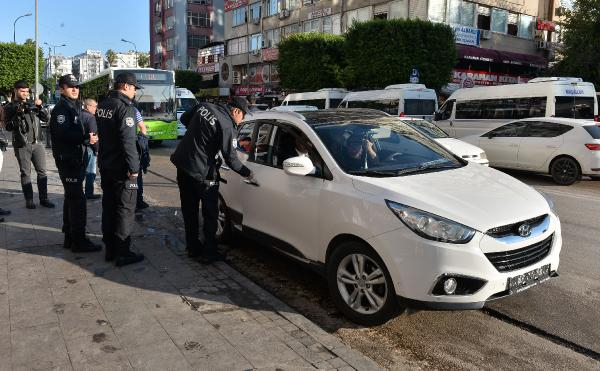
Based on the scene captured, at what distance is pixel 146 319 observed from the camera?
384 centimetres

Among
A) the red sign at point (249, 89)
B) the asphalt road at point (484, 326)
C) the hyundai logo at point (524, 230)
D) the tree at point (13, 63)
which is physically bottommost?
the asphalt road at point (484, 326)

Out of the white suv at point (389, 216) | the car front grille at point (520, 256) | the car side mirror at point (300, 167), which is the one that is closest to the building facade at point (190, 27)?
the white suv at point (389, 216)

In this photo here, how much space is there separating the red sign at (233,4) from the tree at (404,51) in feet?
85.1

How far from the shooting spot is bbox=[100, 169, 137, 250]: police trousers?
5039mm

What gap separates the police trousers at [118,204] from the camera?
198 inches

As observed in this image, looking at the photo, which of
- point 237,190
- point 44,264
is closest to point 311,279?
point 237,190

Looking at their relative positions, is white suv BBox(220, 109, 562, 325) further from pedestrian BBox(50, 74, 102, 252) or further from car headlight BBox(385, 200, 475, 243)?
pedestrian BBox(50, 74, 102, 252)

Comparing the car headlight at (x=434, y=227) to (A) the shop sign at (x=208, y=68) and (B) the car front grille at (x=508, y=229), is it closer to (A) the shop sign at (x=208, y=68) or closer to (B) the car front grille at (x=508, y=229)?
(B) the car front grille at (x=508, y=229)

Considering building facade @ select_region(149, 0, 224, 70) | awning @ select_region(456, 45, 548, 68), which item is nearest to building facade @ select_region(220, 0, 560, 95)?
awning @ select_region(456, 45, 548, 68)

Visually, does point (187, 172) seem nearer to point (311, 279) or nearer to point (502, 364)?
point (311, 279)

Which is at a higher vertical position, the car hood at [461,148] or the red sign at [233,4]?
the red sign at [233,4]

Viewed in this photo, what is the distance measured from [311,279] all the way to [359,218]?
1556mm

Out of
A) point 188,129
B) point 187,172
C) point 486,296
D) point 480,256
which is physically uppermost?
point 188,129

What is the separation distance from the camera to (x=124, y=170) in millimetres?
4977
